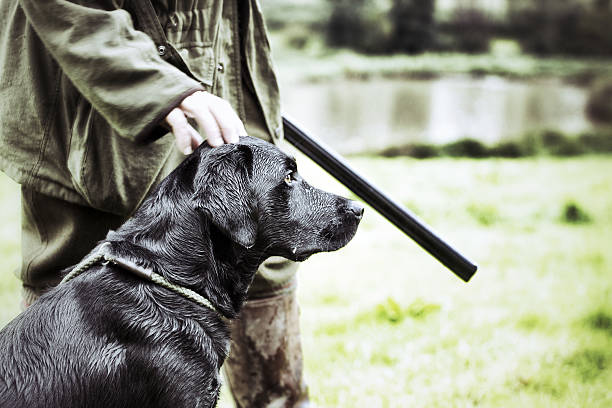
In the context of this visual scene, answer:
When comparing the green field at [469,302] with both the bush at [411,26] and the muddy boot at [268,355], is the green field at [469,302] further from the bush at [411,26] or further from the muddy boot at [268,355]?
the bush at [411,26]

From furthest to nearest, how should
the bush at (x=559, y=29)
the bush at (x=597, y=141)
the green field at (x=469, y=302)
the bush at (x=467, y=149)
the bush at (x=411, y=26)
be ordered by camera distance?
1. the bush at (x=559, y=29)
2. the bush at (x=411, y=26)
3. the bush at (x=597, y=141)
4. the bush at (x=467, y=149)
5. the green field at (x=469, y=302)

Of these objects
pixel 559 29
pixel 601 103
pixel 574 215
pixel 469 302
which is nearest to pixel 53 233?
pixel 469 302

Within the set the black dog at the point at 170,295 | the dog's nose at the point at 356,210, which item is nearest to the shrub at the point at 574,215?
the dog's nose at the point at 356,210

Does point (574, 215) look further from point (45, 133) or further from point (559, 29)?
point (559, 29)

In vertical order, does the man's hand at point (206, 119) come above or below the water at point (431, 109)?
above

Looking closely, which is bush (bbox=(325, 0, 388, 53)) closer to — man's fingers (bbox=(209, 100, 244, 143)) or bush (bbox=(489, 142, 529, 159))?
bush (bbox=(489, 142, 529, 159))

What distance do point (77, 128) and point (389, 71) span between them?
941 cm

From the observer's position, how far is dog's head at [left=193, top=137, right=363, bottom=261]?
196 centimetres

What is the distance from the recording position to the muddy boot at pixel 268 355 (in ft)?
8.38

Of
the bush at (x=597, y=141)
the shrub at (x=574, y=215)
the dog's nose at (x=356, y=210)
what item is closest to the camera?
the dog's nose at (x=356, y=210)

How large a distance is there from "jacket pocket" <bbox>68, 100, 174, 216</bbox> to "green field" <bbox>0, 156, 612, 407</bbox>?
1.68 m

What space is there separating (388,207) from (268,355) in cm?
76

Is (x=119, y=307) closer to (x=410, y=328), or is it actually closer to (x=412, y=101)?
(x=410, y=328)

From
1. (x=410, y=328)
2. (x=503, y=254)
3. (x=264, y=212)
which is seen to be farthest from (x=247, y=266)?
(x=503, y=254)
